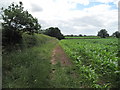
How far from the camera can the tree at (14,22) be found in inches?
335

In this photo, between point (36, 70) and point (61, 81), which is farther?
point (36, 70)

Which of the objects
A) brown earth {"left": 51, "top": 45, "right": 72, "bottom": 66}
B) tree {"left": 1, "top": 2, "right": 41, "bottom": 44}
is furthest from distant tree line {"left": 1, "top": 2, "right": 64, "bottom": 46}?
brown earth {"left": 51, "top": 45, "right": 72, "bottom": 66}

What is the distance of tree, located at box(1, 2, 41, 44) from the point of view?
27.9ft

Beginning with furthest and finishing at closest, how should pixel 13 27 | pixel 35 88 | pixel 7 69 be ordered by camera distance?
pixel 13 27 < pixel 7 69 < pixel 35 88

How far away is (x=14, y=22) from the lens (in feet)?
29.6

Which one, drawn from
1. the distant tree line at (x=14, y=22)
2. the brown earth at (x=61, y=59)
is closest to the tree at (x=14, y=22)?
the distant tree line at (x=14, y=22)

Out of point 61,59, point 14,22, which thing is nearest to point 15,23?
point 14,22

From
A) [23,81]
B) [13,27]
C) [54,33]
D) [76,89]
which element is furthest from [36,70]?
[54,33]

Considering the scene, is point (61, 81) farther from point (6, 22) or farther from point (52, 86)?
point (6, 22)

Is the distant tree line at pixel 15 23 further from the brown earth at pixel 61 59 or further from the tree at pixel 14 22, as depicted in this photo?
the brown earth at pixel 61 59

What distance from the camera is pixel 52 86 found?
3.88 meters

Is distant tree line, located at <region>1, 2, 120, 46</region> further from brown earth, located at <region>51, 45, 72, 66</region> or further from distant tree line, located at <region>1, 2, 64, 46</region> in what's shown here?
brown earth, located at <region>51, 45, 72, 66</region>

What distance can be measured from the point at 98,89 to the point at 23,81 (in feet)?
8.03

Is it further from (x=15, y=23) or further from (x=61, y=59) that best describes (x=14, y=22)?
(x=61, y=59)
